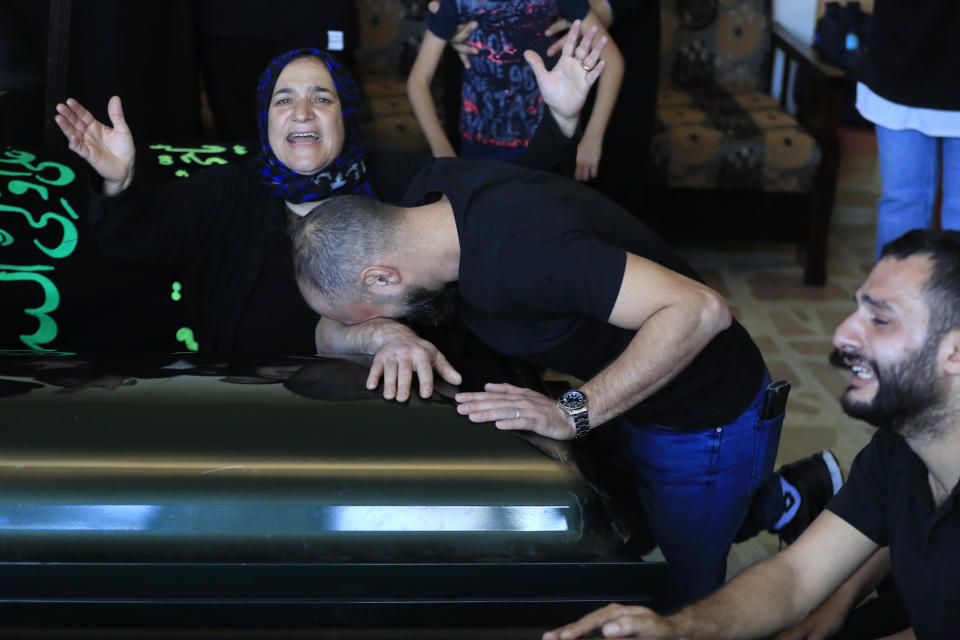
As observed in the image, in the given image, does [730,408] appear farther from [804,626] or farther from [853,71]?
[853,71]

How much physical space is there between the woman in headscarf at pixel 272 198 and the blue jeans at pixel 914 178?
1.01m

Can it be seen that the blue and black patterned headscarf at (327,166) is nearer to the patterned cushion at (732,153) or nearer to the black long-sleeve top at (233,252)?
the black long-sleeve top at (233,252)

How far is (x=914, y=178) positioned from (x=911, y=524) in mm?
1551

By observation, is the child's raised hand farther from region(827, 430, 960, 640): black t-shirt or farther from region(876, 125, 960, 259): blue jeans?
region(876, 125, 960, 259): blue jeans

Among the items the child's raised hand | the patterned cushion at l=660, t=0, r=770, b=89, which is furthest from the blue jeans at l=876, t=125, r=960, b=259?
the patterned cushion at l=660, t=0, r=770, b=89

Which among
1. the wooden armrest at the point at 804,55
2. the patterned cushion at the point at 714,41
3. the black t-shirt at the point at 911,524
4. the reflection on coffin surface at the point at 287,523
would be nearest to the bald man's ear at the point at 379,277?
the reflection on coffin surface at the point at 287,523

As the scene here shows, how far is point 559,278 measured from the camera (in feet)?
4.50

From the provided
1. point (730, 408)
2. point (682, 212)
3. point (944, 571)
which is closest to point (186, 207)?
point (730, 408)

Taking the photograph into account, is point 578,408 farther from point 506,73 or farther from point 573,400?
point 506,73

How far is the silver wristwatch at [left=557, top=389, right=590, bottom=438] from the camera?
1438 mm

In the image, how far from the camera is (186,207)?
1.95m

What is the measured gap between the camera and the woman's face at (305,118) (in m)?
1.98

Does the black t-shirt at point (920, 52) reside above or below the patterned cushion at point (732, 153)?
above

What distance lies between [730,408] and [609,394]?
299 millimetres
